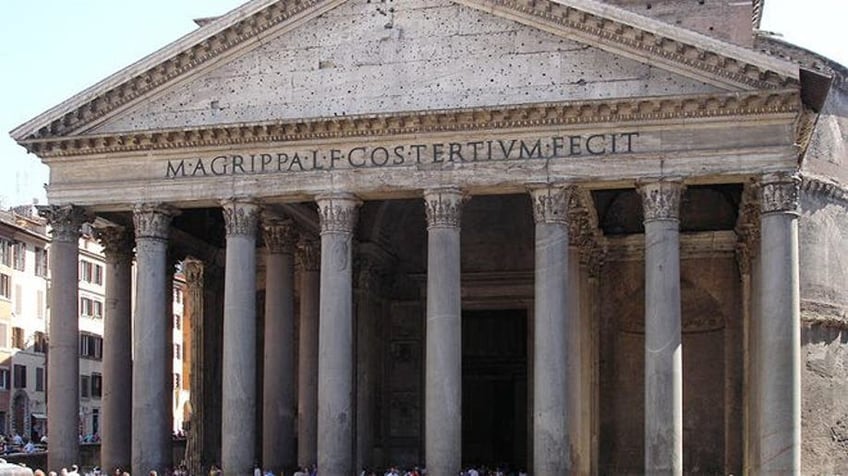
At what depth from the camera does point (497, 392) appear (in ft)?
103

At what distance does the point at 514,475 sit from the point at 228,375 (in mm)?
8304

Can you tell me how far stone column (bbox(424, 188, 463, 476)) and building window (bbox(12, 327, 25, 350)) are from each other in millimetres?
24576

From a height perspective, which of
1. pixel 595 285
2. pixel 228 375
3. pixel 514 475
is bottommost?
pixel 514 475

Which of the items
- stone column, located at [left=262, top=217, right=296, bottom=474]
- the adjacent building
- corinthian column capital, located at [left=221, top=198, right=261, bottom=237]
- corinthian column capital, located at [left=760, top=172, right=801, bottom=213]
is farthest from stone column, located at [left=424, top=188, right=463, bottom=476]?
the adjacent building

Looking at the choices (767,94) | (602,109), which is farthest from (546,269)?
(767,94)

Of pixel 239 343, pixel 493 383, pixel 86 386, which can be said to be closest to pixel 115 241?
pixel 239 343

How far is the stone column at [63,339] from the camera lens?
82.9ft

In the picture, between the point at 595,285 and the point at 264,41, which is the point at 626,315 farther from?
the point at 264,41

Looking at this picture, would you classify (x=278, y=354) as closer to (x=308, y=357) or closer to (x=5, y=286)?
(x=308, y=357)

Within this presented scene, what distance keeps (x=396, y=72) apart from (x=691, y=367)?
1012 centimetres

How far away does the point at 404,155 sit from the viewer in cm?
2395

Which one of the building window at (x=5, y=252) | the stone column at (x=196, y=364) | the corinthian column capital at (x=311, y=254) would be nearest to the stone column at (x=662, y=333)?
the corinthian column capital at (x=311, y=254)

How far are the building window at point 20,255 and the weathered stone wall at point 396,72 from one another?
20.2m

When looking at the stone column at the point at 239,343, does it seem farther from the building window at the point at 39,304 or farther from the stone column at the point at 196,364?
the building window at the point at 39,304
